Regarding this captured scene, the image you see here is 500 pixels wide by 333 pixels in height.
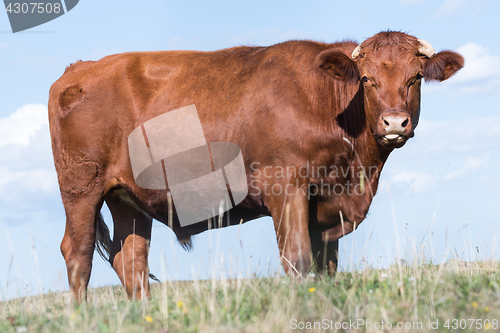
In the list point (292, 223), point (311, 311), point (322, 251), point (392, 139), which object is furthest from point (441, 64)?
point (311, 311)

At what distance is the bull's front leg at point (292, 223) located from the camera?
561 cm

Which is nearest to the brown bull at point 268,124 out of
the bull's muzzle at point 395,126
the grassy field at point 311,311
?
the bull's muzzle at point 395,126

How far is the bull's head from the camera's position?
206 inches

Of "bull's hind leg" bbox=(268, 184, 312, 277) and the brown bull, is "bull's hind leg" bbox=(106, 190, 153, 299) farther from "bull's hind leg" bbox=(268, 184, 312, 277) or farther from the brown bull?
"bull's hind leg" bbox=(268, 184, 312, 277)

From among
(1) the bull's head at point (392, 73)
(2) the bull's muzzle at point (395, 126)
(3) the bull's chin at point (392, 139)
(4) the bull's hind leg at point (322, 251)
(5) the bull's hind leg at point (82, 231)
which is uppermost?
(1) the bull's head at point (392, 73)

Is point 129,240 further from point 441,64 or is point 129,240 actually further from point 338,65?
point 441,64

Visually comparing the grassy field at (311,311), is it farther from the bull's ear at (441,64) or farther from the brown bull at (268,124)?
the bull's ear at (441,64)

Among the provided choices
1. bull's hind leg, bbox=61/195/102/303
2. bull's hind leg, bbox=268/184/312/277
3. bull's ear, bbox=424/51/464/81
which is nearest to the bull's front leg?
bull's hind leg, bbox=268/184/312/277

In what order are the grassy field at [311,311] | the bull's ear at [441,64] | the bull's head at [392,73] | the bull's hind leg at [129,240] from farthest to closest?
the bull's hind leg at [129,240] < the bull's ear at [441,64] < the bull's head at [392,73] < the grassy field at [311,311]

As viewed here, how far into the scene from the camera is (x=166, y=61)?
7082 mm

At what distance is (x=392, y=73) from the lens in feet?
18.1

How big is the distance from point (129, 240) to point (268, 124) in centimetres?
305

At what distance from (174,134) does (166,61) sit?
3.85ft

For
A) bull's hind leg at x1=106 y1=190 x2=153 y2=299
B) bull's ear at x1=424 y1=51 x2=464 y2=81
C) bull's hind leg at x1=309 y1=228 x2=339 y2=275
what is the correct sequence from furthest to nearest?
bull's hind leg at x1=106 y1=190 x2=153 y2=299
bull's hind leg at x1=309 y1=228 x2=339 y2=275
bull's ear at x1=424 y1=51 x2=464 y2=81
